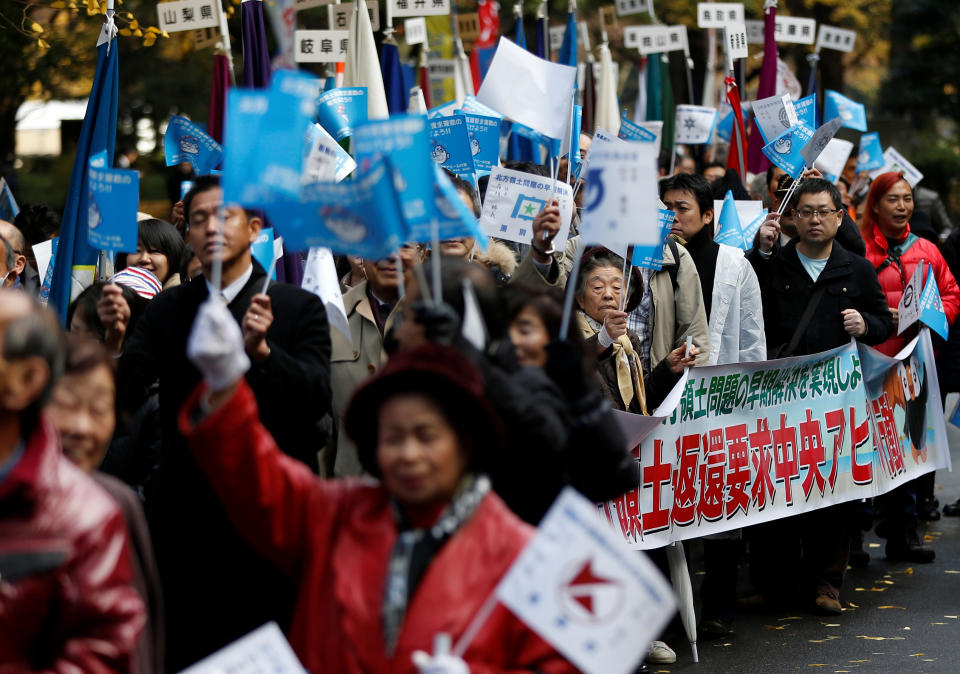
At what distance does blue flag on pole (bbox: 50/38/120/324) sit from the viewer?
7059mm

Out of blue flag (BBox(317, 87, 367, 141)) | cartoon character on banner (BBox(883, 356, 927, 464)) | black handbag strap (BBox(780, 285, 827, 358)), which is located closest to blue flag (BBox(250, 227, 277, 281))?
blue flag (BBox(317, 87, 367, 141))

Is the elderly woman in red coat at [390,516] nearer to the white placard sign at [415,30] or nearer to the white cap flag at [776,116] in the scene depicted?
the white cap flag at [776,116]

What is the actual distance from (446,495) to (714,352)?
481 centimetres

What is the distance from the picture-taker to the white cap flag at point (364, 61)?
9.26 meters

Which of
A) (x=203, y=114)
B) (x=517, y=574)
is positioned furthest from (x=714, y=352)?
(x=203, y=114)

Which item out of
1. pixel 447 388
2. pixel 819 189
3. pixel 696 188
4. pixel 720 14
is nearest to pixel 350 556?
pixel 447 388

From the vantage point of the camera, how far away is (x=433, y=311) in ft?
11.2

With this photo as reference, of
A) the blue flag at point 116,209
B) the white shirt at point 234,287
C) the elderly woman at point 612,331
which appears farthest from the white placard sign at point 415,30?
the white shirt at point 234,287

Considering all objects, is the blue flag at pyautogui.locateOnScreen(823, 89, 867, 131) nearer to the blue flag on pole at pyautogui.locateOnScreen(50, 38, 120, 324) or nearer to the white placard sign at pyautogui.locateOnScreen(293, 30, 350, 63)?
the white placard sign at pyautogui.locateOnScreen(293, 30, 350, 63)

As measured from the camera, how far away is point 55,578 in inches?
104

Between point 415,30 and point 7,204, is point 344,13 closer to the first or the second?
point 415,30

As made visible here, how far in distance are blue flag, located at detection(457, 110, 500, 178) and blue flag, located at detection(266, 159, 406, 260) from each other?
476cm

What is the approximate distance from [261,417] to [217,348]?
151 cm

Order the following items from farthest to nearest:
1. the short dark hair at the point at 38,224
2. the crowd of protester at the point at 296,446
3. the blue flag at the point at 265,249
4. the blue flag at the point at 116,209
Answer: the short dark hair at the point at 38,224 < the blue flag at the point at 116,209 < the blue flag at the point at 265,249 < the crowd of protester at the point at 296,446
